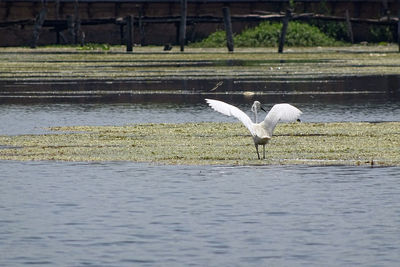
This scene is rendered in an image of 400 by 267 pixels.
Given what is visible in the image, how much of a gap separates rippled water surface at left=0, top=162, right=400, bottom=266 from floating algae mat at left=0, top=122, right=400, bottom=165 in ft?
2.41

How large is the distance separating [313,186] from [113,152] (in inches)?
177

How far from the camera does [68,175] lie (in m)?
16.1

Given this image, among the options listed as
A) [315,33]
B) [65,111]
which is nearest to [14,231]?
[65,111]

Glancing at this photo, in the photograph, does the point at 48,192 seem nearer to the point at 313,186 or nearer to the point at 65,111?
the point at 313,186

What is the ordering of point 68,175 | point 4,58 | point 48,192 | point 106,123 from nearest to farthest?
point 48,192
point 68,175
point 106,123
point 4,58

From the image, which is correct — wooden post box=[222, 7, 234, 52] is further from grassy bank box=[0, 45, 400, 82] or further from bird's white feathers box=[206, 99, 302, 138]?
bird's white feathers box=[206, 99, 302, 138]

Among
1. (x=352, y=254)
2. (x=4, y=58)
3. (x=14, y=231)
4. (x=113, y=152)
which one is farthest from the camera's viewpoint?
(x=4, y=58)

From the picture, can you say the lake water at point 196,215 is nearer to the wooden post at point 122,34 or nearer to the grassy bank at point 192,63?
the grassy bank at point 192,63

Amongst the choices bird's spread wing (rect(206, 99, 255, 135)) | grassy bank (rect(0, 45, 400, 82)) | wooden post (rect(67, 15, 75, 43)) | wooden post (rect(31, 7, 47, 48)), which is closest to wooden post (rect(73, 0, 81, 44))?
wooden post (rect(67, 15, 75, 43))

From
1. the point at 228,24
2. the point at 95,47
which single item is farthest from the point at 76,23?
the point at 228,24

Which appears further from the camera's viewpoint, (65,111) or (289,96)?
(289,96)

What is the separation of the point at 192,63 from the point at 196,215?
35568 millimetres

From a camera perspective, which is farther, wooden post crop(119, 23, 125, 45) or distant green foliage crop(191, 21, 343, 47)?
wooden post crop(119, 23, 125, 45)

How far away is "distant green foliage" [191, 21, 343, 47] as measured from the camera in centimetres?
6438
